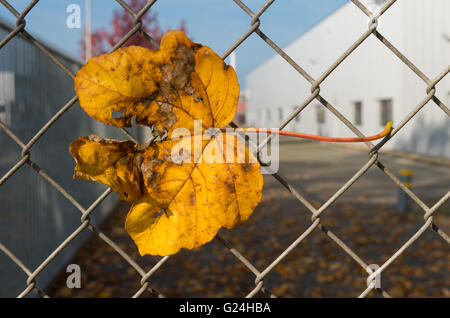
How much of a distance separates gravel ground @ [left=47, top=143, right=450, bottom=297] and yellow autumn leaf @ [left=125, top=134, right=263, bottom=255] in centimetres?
247

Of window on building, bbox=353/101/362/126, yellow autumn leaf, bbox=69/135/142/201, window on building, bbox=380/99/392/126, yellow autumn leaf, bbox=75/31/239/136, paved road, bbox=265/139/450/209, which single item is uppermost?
window on building, bbox=353/101/362/126

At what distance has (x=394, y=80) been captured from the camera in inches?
564

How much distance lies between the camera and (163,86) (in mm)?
788

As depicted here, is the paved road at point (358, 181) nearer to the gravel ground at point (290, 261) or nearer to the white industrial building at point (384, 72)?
the gravel ground at point (290, 261)

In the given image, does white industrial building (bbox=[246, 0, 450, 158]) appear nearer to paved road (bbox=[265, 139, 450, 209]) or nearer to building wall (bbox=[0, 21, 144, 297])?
paved road (bbox=[265, 139, 450, 209])

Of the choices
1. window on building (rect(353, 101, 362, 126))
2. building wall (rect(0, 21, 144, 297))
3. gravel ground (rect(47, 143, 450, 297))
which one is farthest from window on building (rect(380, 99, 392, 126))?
building wall (rect(0, 21, 144, 297))

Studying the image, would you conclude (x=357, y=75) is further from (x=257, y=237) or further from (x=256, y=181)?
(x=256, y=181)

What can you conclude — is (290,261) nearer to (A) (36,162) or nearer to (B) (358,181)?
(A) (36,162)

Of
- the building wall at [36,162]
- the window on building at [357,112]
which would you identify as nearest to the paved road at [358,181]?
the window on building at [357,112]

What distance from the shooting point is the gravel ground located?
3.45 meters

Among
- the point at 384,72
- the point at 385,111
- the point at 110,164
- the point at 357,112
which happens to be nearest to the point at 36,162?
the point at 110,164

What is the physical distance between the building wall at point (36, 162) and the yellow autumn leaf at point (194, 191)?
Answer: 178 centimetres

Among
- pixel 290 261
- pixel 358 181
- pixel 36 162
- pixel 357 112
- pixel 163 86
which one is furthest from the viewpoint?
pixel 357 112

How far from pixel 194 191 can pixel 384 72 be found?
615 inches
